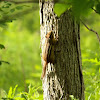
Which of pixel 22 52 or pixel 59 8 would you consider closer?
pixel 59 8

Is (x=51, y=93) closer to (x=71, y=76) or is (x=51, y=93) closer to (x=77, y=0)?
(x=71, y=76)

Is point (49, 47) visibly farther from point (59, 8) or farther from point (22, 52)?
point (22, 52)

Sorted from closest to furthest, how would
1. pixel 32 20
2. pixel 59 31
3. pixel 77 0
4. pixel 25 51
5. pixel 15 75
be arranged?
pixel 77 0 → pixel 59 31 → pixel 15 75 → pixel 25 51 → pixel 32 20

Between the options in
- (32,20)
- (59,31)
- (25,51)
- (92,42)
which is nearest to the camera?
(59,31)

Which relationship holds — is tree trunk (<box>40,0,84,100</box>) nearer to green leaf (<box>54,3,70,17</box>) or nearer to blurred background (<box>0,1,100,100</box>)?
green leaf (<box>54,3,70,17</box>)

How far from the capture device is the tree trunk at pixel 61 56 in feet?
6.35

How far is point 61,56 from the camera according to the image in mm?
1942

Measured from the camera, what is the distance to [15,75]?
6316 mm

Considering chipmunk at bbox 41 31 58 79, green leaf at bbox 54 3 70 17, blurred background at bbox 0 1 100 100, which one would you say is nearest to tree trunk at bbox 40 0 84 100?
chipmunk at bbox 41 31 58 79

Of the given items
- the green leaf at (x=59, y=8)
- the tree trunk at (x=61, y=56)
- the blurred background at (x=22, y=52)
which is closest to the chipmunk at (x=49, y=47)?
the tree trunk at (x=61, y=56)

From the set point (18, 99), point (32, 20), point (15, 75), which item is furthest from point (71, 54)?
point (32, 20)

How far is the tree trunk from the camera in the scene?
1.94m

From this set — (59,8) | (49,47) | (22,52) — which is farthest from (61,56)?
(22,52)

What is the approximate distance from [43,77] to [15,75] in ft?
14.5
